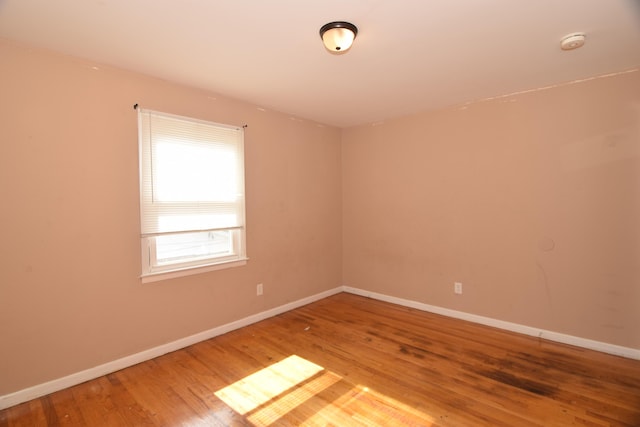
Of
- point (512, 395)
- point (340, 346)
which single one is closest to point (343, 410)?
point (340, 346)

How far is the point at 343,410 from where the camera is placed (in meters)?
2.02

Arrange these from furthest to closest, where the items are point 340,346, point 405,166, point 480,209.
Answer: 1. point 405,166
2. point 480,209
3. point 340,346

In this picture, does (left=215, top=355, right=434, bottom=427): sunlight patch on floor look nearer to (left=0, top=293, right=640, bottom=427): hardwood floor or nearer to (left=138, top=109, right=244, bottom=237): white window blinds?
(left=0, top=293, right=640, bottom=427): hardwood floor

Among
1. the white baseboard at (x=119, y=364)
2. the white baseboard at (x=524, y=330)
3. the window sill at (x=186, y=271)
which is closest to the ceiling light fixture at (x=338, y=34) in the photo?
the window sill at (x=186, y=271)

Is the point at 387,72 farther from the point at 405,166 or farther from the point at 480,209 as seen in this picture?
the point at 480,209

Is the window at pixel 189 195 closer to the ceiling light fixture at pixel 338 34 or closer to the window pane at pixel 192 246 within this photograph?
the window pane at pixel 192 246

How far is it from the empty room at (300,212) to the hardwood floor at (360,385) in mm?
19

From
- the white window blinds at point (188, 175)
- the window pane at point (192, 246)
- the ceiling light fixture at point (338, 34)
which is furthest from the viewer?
the window pane at point (192, 246)

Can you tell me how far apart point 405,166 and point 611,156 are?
1.94 meters

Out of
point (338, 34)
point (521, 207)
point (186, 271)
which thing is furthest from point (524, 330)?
Result: point (186, 271)

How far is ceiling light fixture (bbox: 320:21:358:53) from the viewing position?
1878 mm

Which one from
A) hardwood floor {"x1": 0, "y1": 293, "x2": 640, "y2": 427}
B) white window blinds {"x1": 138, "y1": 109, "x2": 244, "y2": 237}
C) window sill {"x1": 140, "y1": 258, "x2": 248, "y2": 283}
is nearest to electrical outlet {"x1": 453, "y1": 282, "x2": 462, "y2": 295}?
hardwood floor {"x1": 0, "y1": 293, "x2": 640, "y2": 427}

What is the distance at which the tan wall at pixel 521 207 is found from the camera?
106 inches

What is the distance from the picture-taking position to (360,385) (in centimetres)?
229
